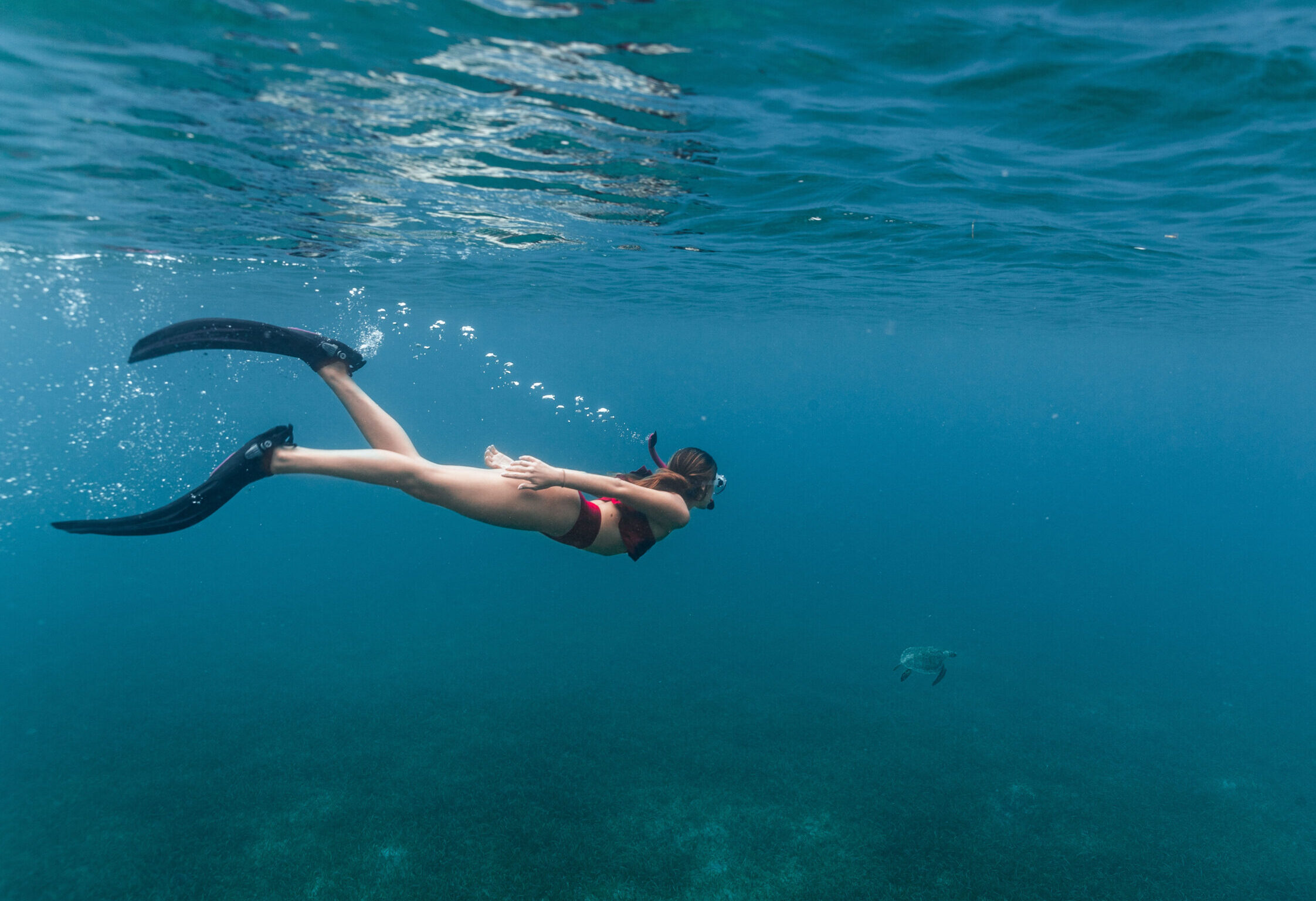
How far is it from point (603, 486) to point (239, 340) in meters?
3.72

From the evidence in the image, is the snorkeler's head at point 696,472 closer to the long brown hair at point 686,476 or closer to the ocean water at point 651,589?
the long brown hair at point 686,476

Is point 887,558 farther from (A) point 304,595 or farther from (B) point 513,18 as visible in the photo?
(B) point 513,18

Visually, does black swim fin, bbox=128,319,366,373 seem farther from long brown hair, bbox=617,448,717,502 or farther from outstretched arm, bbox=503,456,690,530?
long brown hair, bbox=617,448,717,502

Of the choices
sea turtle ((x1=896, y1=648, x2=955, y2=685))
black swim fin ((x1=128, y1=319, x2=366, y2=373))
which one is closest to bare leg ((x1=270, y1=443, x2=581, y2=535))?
black swim fin ((x1=128, y1=319, x2=366, y2=373))

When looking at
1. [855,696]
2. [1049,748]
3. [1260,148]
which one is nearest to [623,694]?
[855,696]

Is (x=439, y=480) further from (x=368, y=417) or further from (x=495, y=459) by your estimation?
(x=368, y=417)

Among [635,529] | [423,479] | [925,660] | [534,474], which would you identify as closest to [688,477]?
[635,529]

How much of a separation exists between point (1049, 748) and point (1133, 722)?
11.2 ft

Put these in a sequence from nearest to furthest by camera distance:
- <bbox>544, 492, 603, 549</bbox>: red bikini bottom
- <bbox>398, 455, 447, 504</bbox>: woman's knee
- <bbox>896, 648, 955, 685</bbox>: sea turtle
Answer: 1. <bbox>398, 455, 447, 504</bbox>: woman's knee
2. <bbox>544, 492, 603, 549</bbox>: red bikini bottom
3. <bbox>896, 648, 955, 685</bbox>: sea turtle

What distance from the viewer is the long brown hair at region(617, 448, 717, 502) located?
571cm

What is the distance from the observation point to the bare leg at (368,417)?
225 inches

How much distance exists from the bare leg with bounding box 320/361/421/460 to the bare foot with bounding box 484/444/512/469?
0.65 m

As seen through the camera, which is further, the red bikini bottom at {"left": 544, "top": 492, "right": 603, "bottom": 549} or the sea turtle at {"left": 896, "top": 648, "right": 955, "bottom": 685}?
the sea turtle at {"left": 896, "top": 648, "right": 955, "bottom": 685}

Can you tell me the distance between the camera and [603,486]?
5.02 meters
